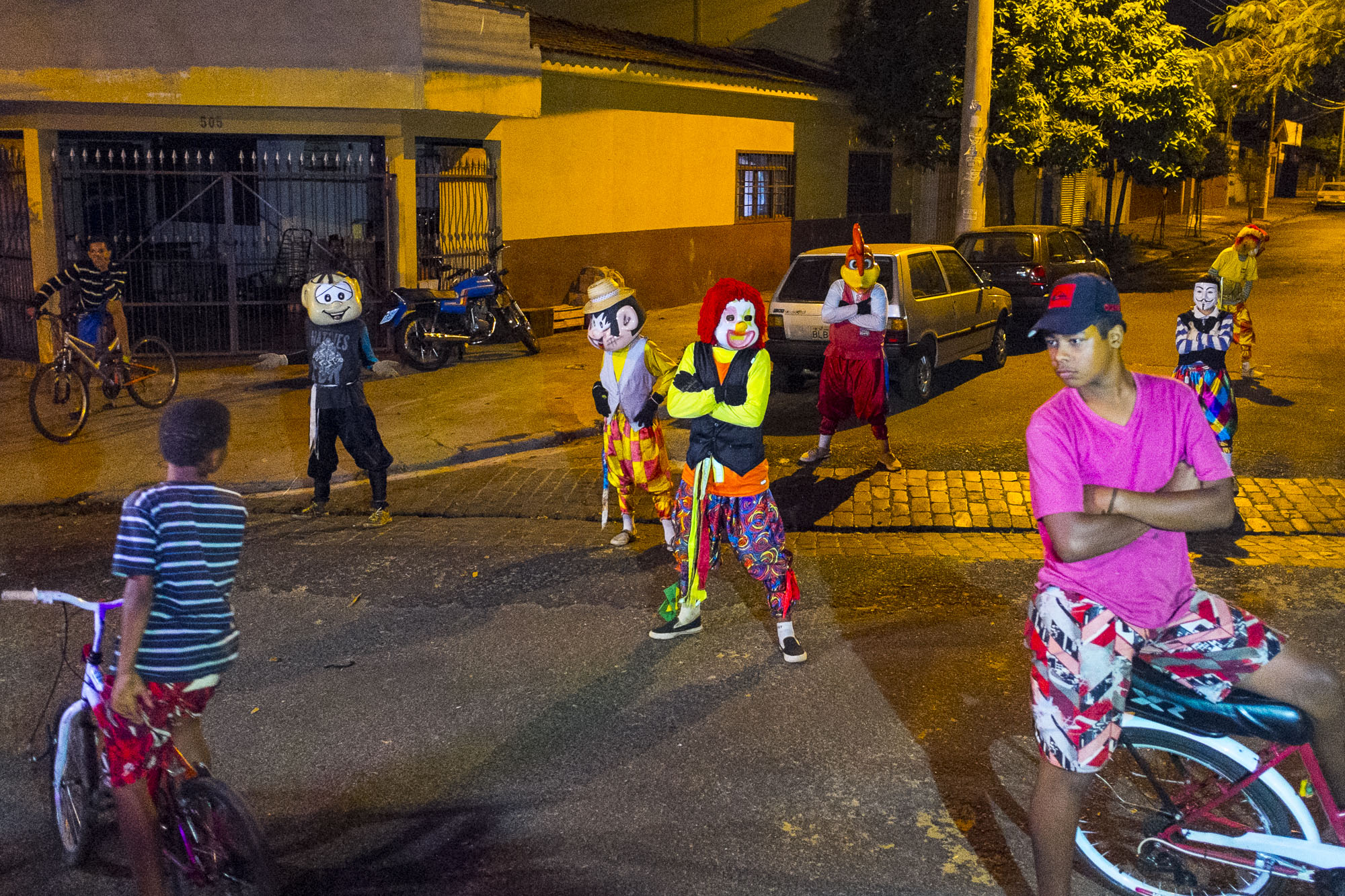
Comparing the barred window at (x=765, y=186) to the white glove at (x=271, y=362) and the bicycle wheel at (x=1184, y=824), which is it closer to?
the white glove at (x=271, y=362)

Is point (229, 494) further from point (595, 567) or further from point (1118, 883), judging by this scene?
point (595, 567)

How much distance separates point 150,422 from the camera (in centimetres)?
1076

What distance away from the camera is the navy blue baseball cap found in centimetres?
322

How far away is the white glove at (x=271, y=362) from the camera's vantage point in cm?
1321

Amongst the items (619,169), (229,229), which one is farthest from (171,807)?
(619,169)

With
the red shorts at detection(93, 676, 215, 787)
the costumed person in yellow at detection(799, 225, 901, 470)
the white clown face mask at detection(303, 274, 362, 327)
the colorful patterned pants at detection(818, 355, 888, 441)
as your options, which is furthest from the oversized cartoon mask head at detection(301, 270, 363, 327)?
the red shorts at detection(93, 676, 215, 787)

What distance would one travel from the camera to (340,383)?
778 centimetres

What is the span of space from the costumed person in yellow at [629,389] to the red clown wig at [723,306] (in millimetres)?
1174

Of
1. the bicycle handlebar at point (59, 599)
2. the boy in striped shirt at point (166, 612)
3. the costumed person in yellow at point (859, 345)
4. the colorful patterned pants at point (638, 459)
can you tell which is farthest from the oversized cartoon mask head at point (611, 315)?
the bicycle handlebar at point (59, 599)

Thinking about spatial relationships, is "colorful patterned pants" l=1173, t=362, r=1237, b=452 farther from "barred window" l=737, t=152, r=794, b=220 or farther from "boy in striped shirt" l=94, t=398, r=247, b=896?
"barred window" l=737, t=152, r=794, b=220

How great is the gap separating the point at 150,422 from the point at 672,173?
34.6ft

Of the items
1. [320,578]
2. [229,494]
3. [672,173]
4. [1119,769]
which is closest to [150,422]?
[320,578]

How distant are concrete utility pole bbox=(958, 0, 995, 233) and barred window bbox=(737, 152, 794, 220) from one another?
20.8 ft

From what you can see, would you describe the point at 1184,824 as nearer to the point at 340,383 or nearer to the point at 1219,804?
the point at 1219,804
